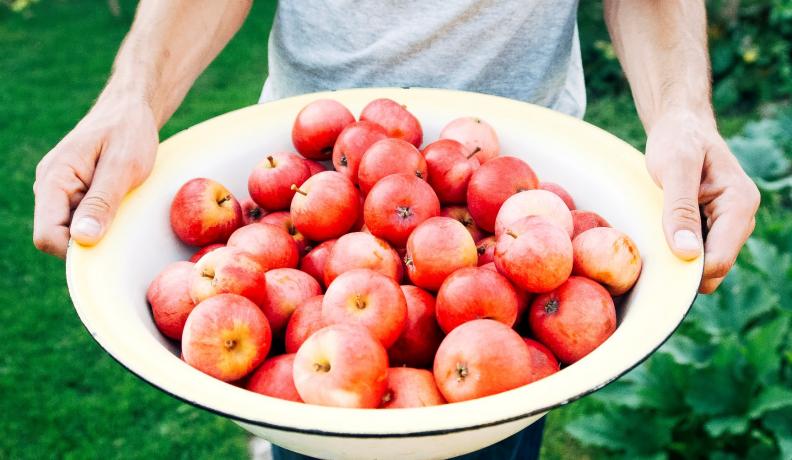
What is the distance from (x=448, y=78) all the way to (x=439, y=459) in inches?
46.5

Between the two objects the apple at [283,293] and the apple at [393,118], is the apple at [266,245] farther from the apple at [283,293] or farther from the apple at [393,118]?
the apple at [393,118]

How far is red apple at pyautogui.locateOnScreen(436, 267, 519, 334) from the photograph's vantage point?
1.24 metres

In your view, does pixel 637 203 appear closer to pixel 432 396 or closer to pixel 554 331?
pixel 554 331

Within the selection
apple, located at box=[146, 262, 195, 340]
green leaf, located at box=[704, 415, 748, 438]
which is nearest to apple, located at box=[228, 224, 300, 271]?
apple, located at box=[146, 262, 195, 340]

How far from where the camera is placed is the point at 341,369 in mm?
1100

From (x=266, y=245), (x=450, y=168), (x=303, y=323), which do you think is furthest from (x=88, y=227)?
(x=450, y=168)

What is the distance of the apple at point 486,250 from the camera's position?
1.48 m

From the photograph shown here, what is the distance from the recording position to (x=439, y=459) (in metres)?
1.14

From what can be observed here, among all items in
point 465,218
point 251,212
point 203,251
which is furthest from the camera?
point 251,212

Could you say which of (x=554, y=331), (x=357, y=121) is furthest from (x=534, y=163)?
(x=554, y=331)

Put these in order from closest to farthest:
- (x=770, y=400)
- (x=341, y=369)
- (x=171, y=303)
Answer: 1. (x=341, y=369)
2. (x=171, y=303)
3. (x=770, y=400)

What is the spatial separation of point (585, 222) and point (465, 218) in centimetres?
27

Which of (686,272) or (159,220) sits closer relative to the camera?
(686,272)

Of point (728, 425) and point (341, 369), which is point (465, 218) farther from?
point (728, 425)
